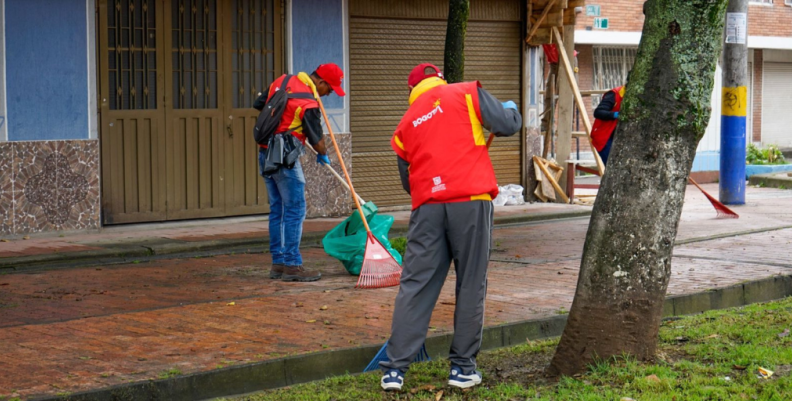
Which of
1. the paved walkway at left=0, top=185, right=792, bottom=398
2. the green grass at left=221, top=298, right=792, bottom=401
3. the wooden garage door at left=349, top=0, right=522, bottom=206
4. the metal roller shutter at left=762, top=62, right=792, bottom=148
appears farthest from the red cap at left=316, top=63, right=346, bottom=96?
the metal roller shutter at left=762, top=62, right=792, bottom=148

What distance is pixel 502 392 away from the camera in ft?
17.5

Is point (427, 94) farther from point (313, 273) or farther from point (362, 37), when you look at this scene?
point (362, 37)

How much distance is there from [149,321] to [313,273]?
2.20 metres

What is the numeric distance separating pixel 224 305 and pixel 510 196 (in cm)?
843

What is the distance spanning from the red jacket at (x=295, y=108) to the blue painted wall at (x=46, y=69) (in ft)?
12.3

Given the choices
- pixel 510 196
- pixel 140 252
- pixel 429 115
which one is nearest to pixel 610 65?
pixel 510 196

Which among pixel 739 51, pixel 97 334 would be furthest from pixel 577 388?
pixel 739 51

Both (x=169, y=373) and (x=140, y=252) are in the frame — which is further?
(x=140, y=252)

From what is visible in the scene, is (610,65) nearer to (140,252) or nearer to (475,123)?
(140,252)

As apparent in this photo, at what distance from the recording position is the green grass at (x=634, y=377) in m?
5.09

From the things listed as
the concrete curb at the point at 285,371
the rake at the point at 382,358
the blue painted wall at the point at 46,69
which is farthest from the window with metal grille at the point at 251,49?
the rake at the point at 382,358

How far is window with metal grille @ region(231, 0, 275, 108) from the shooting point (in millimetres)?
12930

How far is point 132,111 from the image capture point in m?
12.0

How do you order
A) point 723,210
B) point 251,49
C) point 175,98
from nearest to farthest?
1. point 175,98
2. point 251,49
3. point 723,210
